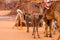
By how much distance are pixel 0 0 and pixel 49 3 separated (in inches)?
636

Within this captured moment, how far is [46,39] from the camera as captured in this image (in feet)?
24.5

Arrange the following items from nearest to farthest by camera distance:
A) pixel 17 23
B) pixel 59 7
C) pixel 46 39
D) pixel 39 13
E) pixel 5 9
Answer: pixel 59 7
pixel 46 39
pixel 39 13
pixel 17 23
pixel 5 9

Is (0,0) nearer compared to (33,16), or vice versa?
(33,16)

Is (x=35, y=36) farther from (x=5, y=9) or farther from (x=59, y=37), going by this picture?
(x=5, y=9)

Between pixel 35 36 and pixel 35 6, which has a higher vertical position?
pixel 35 6

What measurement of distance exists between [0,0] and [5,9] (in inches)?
40.4

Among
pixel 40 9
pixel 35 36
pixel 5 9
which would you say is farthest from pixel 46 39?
pixel 5 9

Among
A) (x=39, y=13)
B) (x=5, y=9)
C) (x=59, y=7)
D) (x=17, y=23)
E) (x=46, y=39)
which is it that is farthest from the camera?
(x=5, y=9)

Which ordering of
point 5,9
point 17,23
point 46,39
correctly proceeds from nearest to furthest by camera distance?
1. point 46,39
2. point 17,23
3. point 5,9

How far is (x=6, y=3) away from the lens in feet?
75.4

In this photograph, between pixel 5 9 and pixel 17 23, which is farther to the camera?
pixel 5 9

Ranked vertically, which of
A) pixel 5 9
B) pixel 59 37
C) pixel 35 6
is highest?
pixel 35 6

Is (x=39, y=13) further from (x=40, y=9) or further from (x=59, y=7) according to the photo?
(x=59, y=7)

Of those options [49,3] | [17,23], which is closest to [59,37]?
[49,3]
